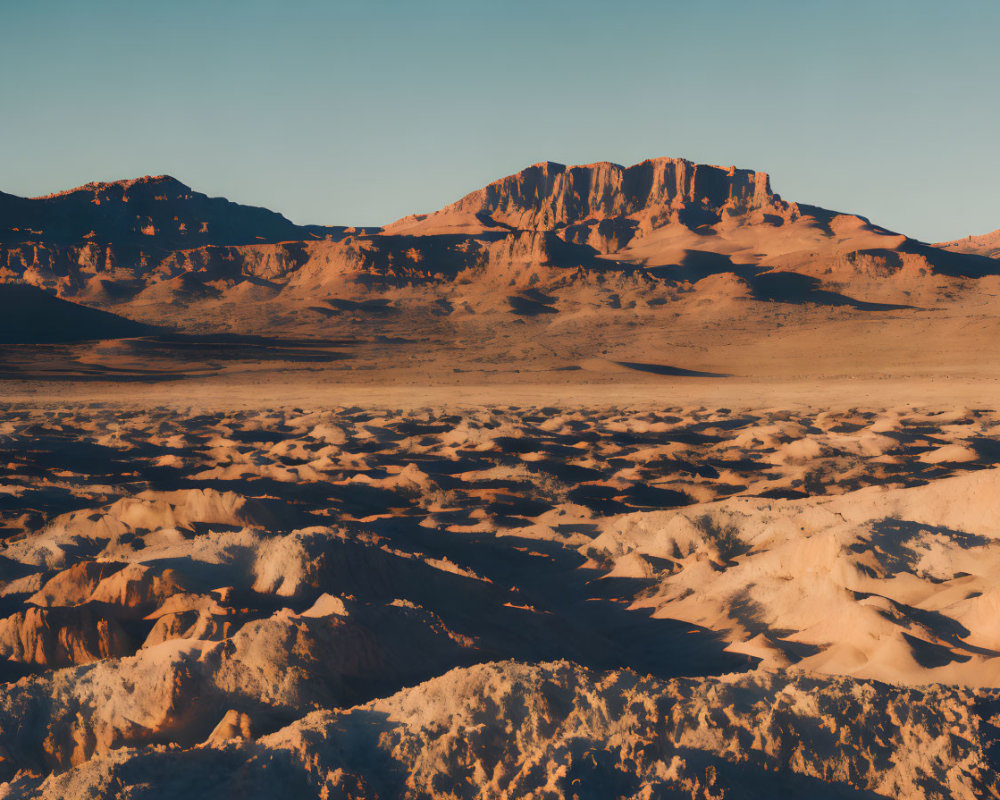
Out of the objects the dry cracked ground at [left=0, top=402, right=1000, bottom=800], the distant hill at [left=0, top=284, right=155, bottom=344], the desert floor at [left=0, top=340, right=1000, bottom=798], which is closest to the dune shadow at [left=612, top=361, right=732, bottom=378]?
the desert floor at [left=0, top=340, right=1000, bottom=798]

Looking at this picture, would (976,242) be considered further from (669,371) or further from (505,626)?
(505,626)

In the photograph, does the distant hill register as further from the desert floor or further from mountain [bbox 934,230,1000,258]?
mountain [bbox 934,230,1000,258]

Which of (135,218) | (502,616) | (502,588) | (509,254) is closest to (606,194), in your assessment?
(509,254)

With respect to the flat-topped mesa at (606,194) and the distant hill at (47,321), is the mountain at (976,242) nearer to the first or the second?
the flat-topped mesa at (606,194)

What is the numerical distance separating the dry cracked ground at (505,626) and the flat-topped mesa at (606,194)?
9811 cm

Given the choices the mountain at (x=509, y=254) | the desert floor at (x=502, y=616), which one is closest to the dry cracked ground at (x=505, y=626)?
the desert floor at (x=502, y=616)

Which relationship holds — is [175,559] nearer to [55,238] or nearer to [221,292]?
[221,292]

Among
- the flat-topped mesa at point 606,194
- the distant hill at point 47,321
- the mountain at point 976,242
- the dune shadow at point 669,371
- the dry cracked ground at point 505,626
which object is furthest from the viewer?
the mountain at point 976,242

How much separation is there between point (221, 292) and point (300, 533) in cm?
6894

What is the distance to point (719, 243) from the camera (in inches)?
3797

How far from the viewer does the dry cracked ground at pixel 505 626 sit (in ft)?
12.4

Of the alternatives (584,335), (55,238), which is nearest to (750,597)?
(584,335)

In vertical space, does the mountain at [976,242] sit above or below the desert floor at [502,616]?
above

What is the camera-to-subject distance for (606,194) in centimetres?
12038
